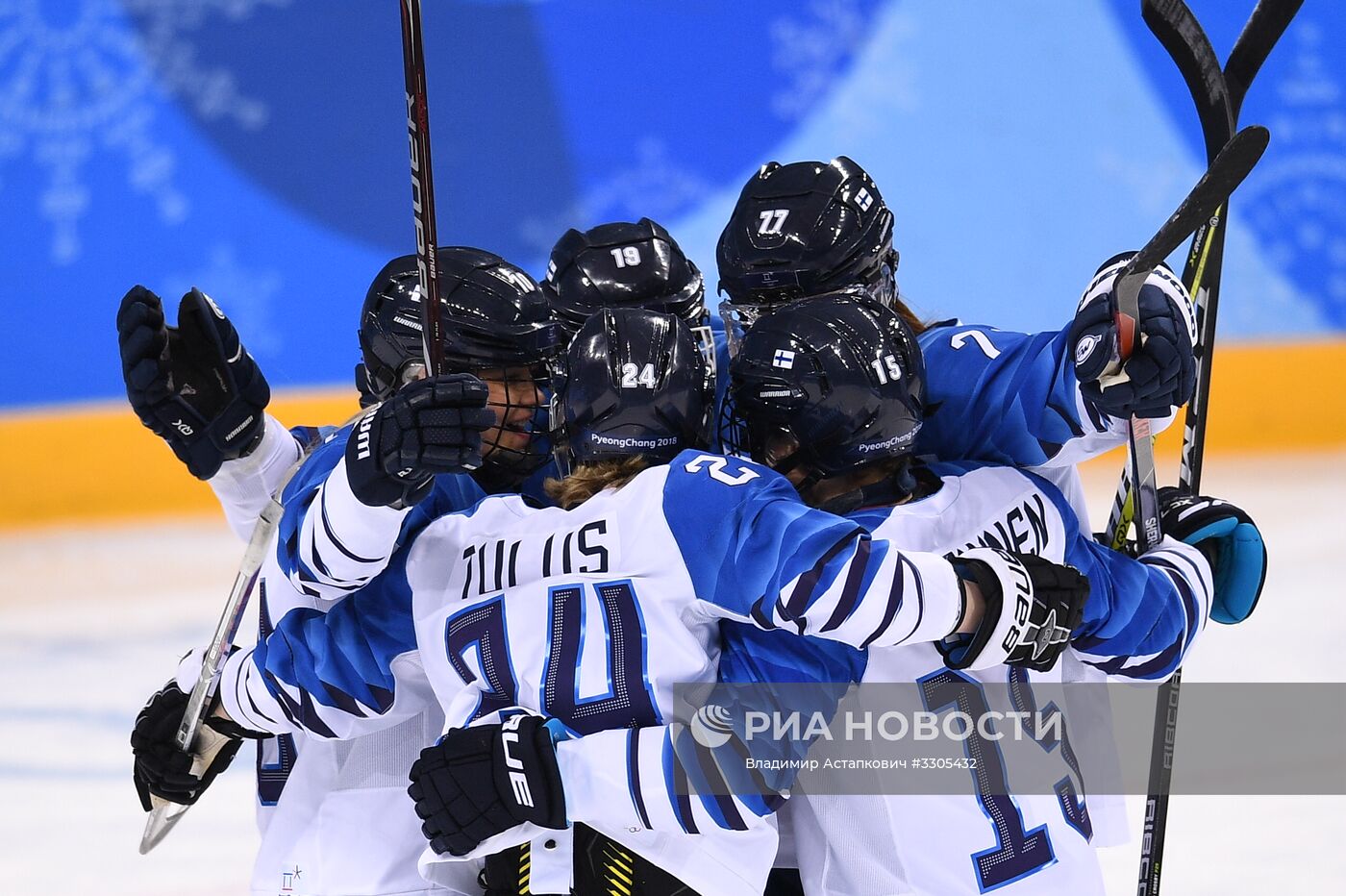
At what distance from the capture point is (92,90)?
648cm

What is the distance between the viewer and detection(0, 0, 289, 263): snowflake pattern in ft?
21.1

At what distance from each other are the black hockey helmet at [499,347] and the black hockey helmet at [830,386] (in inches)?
16.9

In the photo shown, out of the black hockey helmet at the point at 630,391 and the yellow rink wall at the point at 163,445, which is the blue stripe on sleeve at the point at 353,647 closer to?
the black hockey helmet at the point at 630,391

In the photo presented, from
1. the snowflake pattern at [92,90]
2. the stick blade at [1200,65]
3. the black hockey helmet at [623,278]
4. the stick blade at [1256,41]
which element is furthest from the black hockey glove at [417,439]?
the snowflake pattern at [92,90]

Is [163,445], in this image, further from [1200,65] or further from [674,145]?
[1200,65]

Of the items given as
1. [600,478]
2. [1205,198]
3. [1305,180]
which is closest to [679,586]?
[600,478]

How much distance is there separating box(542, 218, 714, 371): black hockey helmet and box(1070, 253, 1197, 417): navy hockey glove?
0.83 metres

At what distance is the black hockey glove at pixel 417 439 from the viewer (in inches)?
73.0

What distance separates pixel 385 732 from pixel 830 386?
0.87m

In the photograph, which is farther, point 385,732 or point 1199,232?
point 1199,232

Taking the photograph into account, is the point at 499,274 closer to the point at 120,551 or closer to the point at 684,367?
the point at 684,367

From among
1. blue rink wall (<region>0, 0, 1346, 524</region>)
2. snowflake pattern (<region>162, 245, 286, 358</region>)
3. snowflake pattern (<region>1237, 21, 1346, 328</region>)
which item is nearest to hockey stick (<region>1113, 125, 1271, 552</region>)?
blue rink wall (<region>0, 0, 1346, 524</region>)

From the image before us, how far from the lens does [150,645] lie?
5.01 meters

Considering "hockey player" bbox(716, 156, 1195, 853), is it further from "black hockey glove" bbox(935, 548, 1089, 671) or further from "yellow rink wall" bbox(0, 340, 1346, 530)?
"yellow rink wall" bbox(0, 340, 1346, 530)
